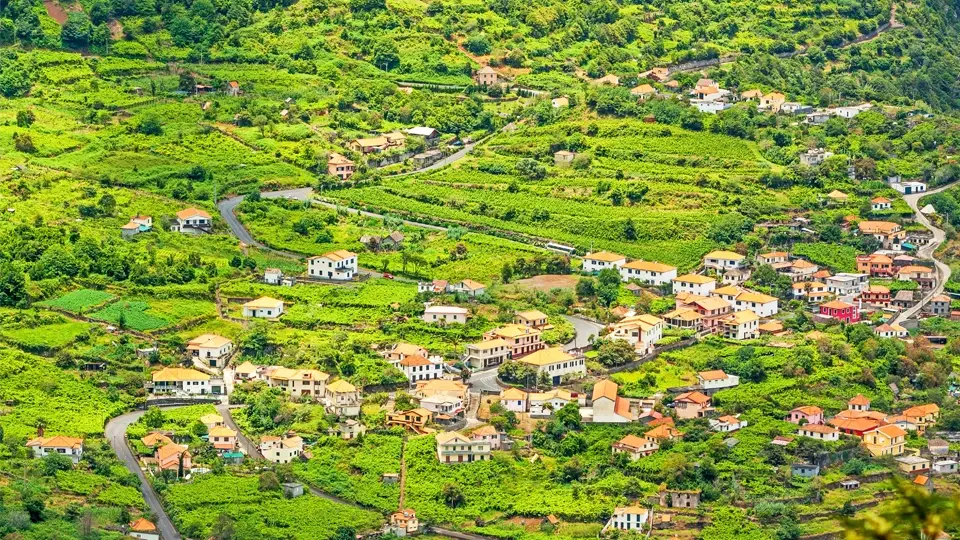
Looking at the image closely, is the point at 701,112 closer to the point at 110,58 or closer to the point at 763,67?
the point at 763,67

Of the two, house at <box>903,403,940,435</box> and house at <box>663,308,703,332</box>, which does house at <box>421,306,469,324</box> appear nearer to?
house at <box>663,308,703,332</box>

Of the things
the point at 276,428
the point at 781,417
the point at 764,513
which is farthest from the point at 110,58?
the point at 764,513

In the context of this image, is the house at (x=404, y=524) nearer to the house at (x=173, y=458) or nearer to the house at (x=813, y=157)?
the house at (x=173, y=458)

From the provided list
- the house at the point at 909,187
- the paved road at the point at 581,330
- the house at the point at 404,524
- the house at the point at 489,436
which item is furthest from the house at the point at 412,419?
the house at the point at 909,187

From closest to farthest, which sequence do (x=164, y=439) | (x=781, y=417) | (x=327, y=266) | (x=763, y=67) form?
(x=164, y=439) → (x=781, y=417) → (x=327, y=266) → (x=763, y=67)

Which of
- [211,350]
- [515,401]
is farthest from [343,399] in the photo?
[211,350]

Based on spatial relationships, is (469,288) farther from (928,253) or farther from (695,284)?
(928,253)
